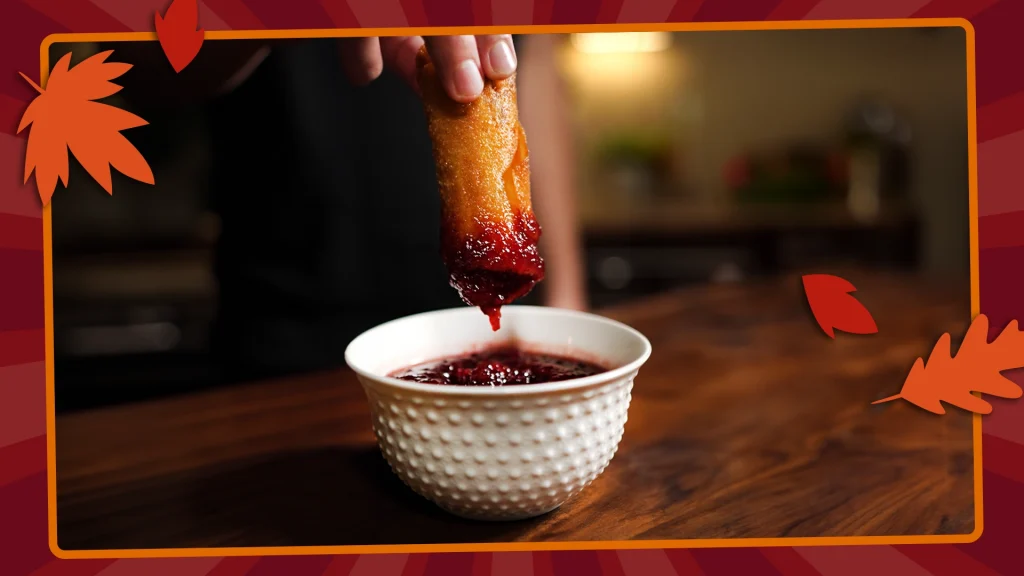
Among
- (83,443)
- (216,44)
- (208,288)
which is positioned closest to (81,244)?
(208,288)

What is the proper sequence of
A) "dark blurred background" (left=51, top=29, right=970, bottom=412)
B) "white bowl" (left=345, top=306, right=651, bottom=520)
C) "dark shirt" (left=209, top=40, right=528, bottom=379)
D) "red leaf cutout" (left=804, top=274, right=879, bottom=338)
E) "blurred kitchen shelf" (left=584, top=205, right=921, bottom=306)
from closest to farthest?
1. "white bowl" (left=345, top=306, right=651, bottom=520)
2. "red leaf cutout" (left=804, top=274, right=879, bottom=338)
3. "dark shirt" (left=209, top=40, right=528, bottom=379)
4. "dark blurred background" (left=51, top=29, right=970, bottom=412)
5. "blurred kitchen shelf" (left=584, top=205, right=921, bottom=306)

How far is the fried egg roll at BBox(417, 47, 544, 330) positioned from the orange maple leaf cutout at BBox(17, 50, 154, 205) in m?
0.26

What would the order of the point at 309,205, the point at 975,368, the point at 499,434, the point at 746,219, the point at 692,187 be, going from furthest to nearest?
the point at 692,187
the point at 746,219
the point at 309,205
the point at 975,368
the point at 499,434

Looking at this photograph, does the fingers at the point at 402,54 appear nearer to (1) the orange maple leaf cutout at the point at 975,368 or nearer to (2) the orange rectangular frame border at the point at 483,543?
(2) the orange rectangular frame border at the point at 483,543

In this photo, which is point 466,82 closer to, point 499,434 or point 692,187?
point 499,434

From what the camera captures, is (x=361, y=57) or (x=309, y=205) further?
(x=309, y=205)

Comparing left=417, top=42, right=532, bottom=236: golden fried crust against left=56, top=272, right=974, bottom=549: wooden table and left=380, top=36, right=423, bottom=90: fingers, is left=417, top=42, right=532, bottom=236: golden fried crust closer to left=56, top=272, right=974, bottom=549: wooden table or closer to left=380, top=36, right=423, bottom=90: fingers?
left=380, top=36, right=423, bottom=90: fingers

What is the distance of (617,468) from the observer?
0.78m

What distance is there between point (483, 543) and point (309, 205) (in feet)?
3.00

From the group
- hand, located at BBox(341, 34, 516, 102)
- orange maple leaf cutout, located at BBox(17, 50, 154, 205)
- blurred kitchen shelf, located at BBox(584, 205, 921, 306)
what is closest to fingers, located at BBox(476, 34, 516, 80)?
hand, located at BBox(341, 34, 516, 102)

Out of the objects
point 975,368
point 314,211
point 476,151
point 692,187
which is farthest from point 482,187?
point 692,187

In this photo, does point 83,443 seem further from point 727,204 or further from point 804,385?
point 727,204

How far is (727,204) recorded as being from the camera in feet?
11.1

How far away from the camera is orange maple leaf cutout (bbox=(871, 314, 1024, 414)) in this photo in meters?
0.69
